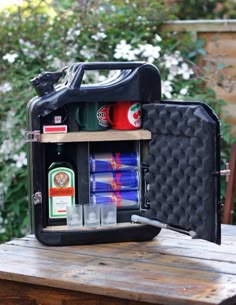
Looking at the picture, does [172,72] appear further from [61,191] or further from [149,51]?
[61,191]

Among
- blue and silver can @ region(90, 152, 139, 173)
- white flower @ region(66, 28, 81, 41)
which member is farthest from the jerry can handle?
white flower @ region(66, 28, 81, 41)

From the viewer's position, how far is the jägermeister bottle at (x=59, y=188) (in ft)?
8.13

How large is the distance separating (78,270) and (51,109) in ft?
1.80

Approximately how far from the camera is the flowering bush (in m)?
4.03

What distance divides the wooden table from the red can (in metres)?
0.37

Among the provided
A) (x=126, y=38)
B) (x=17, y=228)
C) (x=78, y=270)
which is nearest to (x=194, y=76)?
(x=126, y=38)

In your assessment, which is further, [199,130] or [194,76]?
[194,76]

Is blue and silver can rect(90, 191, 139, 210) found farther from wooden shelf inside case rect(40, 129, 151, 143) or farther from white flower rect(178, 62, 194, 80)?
white flower rect(178, 62, 194, 80)

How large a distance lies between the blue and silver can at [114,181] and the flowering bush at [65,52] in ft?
4.76

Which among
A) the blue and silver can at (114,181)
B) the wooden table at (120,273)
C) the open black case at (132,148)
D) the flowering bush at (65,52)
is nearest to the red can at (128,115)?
the open black case at (132,148)

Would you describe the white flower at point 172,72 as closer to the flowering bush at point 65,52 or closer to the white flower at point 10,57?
the flowering bush at point 65,52

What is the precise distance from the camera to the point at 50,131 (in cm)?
245

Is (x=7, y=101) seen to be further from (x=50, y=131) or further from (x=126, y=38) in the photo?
(x=50, y=131)

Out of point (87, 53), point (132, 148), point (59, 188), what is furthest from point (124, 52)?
point (59, 188)
